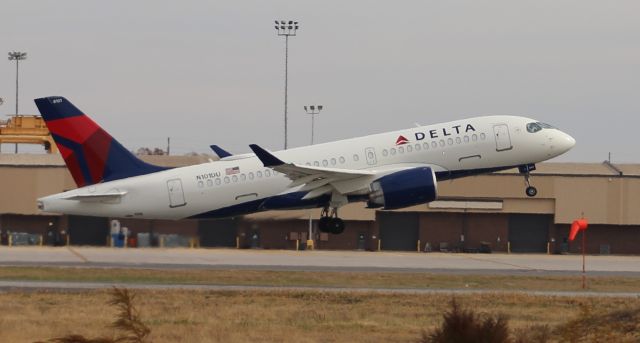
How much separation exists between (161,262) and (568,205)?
38411 millimetres

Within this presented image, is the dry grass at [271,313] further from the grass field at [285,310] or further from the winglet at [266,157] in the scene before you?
the winglet at [266,157]

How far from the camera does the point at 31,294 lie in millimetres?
44562

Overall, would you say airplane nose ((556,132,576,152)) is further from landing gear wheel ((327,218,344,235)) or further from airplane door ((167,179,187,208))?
airplane door ((167,179,187,208))

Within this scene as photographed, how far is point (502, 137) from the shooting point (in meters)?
54.0

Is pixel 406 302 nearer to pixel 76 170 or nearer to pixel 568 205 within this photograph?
pixel 76 170

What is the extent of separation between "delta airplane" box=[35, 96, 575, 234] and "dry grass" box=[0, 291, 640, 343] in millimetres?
8365

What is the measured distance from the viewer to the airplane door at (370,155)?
5441 cm

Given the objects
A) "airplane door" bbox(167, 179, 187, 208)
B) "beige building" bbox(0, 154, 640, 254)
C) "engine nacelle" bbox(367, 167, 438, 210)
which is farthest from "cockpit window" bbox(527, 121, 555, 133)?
"beige building" bbox(0, 154, 640, 254)

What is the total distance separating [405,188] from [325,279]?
21.4 feet

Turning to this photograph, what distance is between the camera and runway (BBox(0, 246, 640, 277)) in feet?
214

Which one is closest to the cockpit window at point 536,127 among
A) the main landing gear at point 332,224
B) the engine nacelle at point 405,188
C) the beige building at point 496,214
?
the engine nacelle at point 405,188

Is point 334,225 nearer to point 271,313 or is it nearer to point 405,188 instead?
point 405,188

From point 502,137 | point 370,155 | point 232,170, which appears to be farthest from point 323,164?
point 502,137

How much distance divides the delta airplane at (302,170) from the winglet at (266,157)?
697mm
